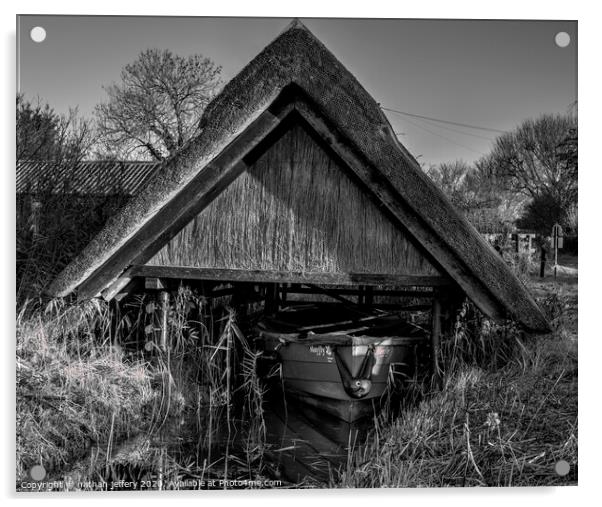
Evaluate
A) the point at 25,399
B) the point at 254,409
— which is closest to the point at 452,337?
the point at 254,409

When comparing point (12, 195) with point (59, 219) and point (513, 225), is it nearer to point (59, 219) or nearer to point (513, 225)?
point (59, 219)

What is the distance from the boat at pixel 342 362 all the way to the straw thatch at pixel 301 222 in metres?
0.87

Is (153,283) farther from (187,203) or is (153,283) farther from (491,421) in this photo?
(491,421)

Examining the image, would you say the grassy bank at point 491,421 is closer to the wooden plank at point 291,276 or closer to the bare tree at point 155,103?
the wooden plank at point 291,276

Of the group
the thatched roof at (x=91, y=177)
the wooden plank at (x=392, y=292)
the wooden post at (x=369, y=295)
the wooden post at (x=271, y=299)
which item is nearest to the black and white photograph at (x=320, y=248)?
the wooden plank at (x=392, y=292)

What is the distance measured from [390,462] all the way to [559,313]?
6.16 ft

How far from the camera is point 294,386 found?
5.01 meters

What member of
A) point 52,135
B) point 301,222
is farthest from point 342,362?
point 52,135

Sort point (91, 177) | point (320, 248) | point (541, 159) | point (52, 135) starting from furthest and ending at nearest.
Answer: point (91, 177) < point (52, 135) < point (541, 159) < point (320, 248)

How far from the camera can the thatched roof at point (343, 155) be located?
3.46 metres

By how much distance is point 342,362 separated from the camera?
4523 mm

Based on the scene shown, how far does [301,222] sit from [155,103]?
187 cm

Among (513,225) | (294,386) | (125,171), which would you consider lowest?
(294,386)

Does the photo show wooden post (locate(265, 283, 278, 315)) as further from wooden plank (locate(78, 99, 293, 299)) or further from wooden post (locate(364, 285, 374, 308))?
wooden plank (locate(78, 99, 293, 299))
